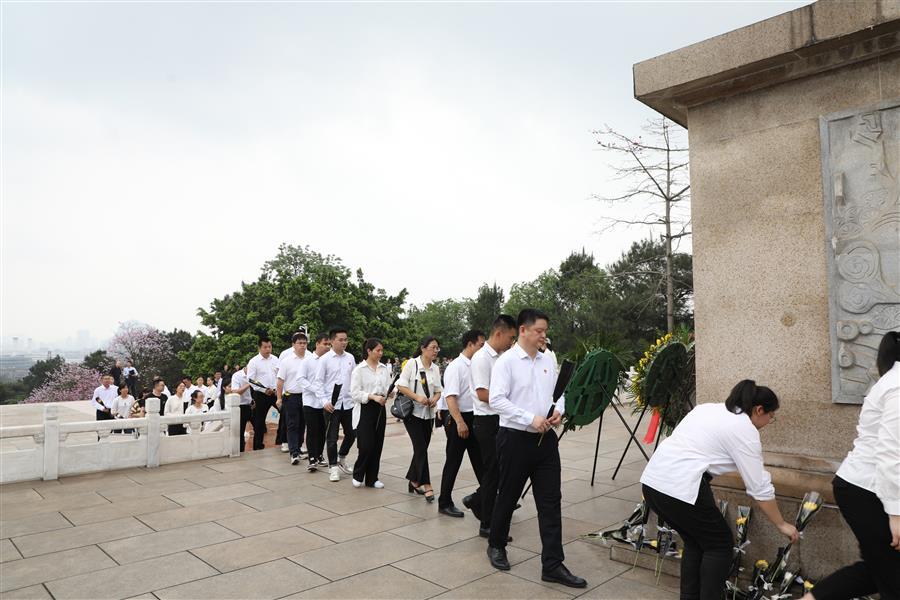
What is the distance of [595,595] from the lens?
3.80 meters

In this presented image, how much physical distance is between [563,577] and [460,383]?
216cm

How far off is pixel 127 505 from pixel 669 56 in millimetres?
6570

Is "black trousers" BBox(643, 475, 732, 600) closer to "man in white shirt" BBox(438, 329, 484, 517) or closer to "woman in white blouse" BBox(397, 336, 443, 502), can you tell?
"man in white shirt" BBox(438, 329, 484, 517)

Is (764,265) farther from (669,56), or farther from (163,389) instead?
(163,389)

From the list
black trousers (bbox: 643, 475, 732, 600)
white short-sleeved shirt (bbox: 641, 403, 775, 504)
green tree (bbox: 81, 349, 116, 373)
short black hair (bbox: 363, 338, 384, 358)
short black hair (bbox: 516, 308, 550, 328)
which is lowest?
green tree (bbox: 81, 349, 116, 373)

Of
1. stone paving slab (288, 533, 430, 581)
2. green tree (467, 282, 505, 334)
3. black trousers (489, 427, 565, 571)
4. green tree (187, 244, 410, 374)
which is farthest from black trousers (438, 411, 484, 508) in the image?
green tree (467, 282, 505, 334)

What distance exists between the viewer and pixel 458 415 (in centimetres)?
558

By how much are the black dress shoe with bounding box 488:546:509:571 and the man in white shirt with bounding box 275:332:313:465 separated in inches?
186

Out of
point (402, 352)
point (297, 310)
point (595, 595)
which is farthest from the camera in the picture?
point (402, 352)

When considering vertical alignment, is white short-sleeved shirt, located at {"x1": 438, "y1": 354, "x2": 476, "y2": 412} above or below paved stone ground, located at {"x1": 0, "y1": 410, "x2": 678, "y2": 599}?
above

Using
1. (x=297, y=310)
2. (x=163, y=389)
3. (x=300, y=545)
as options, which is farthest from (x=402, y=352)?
(x=300, y=545)

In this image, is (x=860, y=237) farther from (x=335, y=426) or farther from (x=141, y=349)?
(x=141, y=349)

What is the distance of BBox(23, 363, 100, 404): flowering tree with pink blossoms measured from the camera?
A: 34062 millimetres

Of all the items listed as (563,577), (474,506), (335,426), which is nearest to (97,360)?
(335,426)
